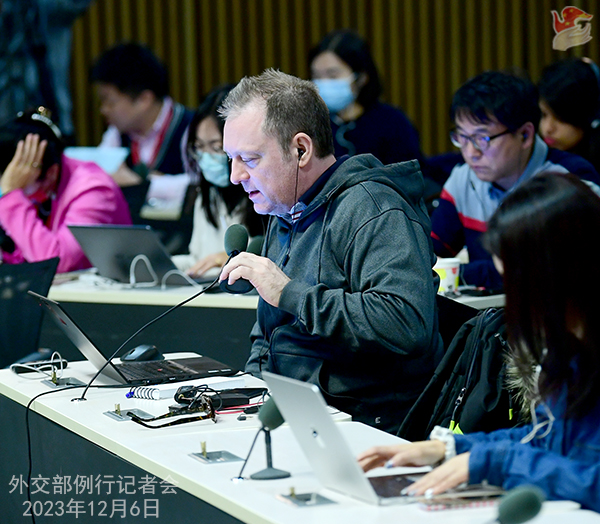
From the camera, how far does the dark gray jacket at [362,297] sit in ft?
5.94

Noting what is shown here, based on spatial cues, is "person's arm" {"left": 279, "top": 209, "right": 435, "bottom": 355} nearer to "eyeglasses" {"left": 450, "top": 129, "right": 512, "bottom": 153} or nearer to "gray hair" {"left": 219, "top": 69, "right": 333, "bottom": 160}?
"gray hair" {"left": 219, "top": 69, "right": 333, "bottom": 160}

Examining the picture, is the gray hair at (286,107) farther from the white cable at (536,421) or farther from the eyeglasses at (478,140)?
the eyeglasses at (478,140)

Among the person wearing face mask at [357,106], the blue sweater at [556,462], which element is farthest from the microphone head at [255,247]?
the person wearing face mask at [357,106]

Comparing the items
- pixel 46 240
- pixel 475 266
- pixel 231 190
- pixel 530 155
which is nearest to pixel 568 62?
pixel 530 155

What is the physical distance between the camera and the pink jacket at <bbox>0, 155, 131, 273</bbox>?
3404mm

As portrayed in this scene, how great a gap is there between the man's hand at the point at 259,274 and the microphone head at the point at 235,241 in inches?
3.3

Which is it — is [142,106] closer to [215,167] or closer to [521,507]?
[215,167]

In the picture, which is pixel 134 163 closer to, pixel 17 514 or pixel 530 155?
pixel 530 155

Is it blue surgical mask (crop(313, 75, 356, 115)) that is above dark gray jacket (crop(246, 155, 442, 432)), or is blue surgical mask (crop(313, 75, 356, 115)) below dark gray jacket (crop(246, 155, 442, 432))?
above

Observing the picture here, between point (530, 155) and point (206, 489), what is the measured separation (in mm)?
2050

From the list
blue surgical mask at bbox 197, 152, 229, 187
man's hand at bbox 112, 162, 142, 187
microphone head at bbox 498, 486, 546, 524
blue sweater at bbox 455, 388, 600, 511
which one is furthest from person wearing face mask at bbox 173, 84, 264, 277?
microphone head at bbox 498, 486, 546, 524

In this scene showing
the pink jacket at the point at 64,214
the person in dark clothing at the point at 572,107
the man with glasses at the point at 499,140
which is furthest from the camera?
the person in dark clothing at the point at 572,107

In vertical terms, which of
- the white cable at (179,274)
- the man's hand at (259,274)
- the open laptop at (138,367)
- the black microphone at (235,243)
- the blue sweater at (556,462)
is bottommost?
the white cable at (179,274)

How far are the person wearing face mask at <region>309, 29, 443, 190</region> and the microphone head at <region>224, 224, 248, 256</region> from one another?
91.9 inches
